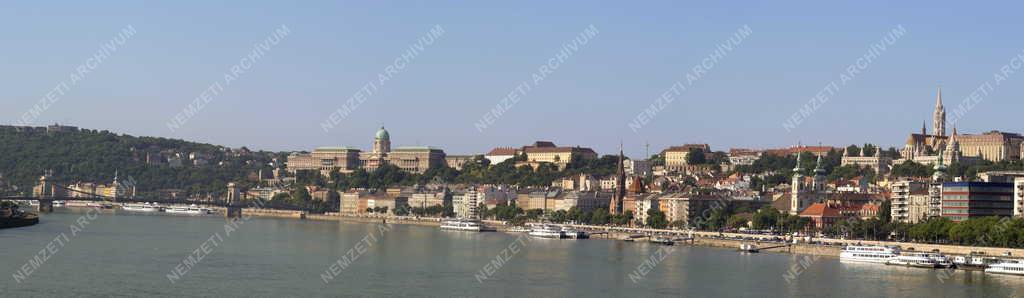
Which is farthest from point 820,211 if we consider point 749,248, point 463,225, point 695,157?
point 695,157

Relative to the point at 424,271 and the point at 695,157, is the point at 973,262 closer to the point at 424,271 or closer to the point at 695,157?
the point at 424,271

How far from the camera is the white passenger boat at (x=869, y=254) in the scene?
37.6 metres

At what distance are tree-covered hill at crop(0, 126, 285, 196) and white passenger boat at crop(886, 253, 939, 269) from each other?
7271 cm

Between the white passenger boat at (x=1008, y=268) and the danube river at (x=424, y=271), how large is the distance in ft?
2.07

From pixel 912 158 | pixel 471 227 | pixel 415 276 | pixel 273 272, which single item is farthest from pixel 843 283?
pixel 912 158

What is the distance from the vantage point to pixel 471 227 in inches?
2459

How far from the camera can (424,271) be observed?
32.3m

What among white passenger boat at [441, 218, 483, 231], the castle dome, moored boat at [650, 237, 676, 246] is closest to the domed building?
the castle dome

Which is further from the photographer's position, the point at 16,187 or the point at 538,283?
the point at 16,187

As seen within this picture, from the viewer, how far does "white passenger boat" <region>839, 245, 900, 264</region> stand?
37.6m

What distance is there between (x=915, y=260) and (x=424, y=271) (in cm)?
1209

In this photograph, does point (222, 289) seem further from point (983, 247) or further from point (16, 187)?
point (16, 187)

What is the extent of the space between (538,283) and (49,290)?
9.11 metres

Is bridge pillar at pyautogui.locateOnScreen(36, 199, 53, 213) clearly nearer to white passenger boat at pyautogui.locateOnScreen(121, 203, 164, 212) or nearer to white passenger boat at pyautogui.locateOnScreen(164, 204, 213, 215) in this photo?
white passenger boat at pyautogui.locateOnScreen(164, 204, 213, 215)
